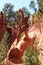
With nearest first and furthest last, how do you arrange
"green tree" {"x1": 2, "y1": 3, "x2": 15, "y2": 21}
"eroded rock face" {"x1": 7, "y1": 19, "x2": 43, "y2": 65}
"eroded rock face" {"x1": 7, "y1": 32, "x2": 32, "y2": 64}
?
"eroded rock face" {"x1": 7, "y1": 32, "x2": 32, "y2": 64}, "eroded rock face" {"x1": 7, "y1": 19, "x2": 43, "y2": 65}, "green tree" {"x1": 2, "y1": 3, "x2": 15, "y2": 21}

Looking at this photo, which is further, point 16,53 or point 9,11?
point 9,11

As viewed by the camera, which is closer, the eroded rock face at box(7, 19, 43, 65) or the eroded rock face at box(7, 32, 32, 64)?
the eroded rock face at box(7, 32, 32, 64)

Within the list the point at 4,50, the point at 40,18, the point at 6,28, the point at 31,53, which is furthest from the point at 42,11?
the point at 31,53

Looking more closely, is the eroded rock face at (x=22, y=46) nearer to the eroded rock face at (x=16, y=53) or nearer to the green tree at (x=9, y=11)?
the eroded rock face at (x=16, y=53)

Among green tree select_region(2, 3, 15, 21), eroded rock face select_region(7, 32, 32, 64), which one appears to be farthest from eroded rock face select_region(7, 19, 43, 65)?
green tree select_region(2, 3, 15, 21)

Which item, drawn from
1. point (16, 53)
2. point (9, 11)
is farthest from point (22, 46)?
point (9, 11)

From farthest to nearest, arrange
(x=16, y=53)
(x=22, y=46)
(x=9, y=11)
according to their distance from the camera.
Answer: (x=9, y=11), (x=22, y=46), (x=16, y=53)

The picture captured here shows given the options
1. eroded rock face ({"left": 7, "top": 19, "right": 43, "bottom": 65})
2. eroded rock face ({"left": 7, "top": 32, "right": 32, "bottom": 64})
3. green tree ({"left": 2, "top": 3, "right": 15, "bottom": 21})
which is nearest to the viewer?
eroded rock face ({"left": 7, "top": 32, "right": 32, "bottom": 64})

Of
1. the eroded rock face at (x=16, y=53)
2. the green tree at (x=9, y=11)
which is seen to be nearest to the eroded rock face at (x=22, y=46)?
the eroded rock face at (x=16, y=53)

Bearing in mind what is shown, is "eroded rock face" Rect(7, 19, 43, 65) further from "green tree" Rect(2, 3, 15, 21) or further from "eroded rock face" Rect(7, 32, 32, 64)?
"green tree" Rect(2, 3, 15, 21)

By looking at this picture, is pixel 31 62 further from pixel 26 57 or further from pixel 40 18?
pixel 40 18

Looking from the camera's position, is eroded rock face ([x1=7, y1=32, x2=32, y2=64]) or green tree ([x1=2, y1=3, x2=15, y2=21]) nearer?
eroded rock face ([x1=7, y1=32, x2=32, y2=64])

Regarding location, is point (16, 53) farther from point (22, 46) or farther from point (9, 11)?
point (9, 11)

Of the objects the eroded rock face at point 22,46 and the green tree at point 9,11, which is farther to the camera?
the green tree at point 9,11
